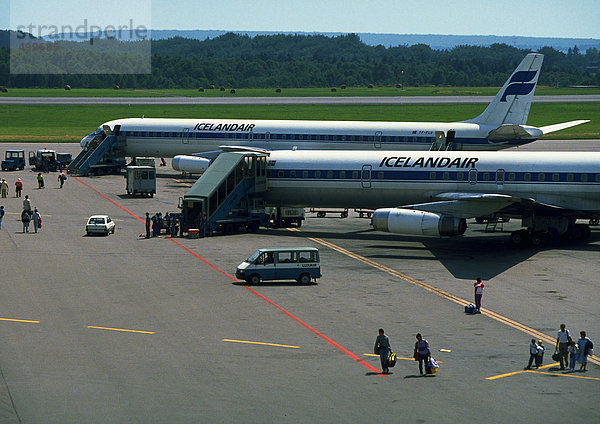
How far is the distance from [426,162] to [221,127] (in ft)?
109

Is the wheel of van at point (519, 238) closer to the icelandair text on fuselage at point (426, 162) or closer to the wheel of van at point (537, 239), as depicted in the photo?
the wheel of van at point (537, 239)

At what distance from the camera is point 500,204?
2206 inches

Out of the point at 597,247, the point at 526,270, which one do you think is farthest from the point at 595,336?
the point at 597,247

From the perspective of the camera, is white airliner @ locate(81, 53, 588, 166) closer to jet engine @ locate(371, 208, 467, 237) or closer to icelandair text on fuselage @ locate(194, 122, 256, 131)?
icelandair text on fuselage @ locate(194, 122, 256, 131)

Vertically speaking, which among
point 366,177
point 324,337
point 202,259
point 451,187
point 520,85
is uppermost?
point 520,85

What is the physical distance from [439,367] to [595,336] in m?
7.97

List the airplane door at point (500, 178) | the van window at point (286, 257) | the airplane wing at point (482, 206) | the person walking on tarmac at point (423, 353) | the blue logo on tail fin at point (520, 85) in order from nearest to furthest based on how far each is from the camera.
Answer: the person walking on tarmac at point (423, 353) < the van window at point (286, 257) < the airplane wing at point (482, 206) < the airplane door at point (500, 178) < the blue logo on tail fin at point (520, 85)

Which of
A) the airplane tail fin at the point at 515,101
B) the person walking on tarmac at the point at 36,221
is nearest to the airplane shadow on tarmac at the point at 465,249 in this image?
the person walking on tarmac at the point at 36,221

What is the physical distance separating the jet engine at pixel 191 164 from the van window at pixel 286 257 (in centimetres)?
4000

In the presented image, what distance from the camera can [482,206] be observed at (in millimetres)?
56281

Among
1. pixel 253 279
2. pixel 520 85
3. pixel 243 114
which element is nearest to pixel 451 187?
pixel 253 279

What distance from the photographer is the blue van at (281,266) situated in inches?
1865

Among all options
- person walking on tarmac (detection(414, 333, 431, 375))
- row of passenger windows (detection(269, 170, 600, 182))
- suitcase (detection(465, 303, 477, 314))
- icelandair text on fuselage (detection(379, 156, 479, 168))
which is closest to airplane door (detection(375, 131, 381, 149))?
row of passenger windows (detection(269, 170, 600, 182))

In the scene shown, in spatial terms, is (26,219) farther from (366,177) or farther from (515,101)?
(515,101)
